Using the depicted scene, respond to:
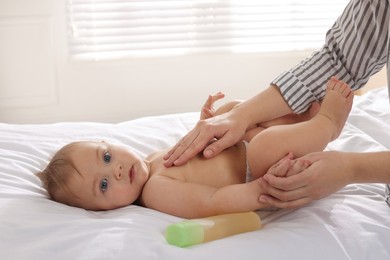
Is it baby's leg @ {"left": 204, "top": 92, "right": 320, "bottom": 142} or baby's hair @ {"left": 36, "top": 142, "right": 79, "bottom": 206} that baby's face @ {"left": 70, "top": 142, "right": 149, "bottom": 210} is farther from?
baby's leg @ {"left": 204, "top": 92, "right": 320, "bottom": 142}

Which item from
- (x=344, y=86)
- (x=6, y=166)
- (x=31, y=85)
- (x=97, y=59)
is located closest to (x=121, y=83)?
(x=97, y=59)

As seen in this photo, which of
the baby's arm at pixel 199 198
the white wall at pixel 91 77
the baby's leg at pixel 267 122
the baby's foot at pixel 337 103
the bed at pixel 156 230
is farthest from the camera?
the white wall at pixel 91 77

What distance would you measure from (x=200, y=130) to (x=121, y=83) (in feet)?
5.27

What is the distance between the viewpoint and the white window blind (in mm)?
2838

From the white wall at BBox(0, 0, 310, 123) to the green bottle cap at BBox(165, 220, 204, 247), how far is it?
6.07ft

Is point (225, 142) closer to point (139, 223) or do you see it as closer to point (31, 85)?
point (139, 223)

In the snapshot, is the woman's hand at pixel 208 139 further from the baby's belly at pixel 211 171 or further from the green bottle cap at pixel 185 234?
the green bottle cap at pixel 185 234

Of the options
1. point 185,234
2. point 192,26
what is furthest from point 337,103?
point 192,26

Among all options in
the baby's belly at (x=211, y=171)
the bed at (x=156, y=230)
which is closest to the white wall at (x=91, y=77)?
the bed at (x=156, y=230)

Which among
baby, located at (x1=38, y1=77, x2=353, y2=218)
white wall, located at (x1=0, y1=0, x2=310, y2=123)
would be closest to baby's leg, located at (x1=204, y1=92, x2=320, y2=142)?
baby, located at (x1=38, y1=77, x2=353, y2=218)

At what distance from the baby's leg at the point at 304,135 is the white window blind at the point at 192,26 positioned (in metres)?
1.67

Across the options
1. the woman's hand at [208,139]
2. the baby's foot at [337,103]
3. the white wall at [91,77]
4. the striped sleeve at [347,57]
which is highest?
the striped sleeve at [347,57]

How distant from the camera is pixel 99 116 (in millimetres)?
2936

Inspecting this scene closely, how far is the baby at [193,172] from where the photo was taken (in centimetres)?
126
